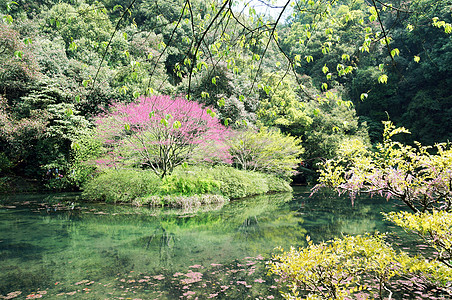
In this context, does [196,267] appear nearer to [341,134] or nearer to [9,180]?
[9,180]

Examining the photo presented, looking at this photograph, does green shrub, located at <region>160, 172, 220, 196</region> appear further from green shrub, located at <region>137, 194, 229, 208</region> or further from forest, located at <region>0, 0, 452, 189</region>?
forest, located at <region>0, 0, 452, 189</region>

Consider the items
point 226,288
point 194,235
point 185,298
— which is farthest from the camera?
point 194,235

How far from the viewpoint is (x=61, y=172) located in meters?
13.4

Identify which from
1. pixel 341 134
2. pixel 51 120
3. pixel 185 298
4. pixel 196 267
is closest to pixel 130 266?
pixel 196 267

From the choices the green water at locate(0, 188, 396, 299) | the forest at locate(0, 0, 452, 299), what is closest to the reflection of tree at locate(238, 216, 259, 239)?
the green water at locate(0, 188, 396, 299)

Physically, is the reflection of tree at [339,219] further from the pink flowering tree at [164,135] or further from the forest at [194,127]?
the pink flowering tree at [164,135]

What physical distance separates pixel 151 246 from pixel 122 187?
18.0ft

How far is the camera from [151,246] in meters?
4.99

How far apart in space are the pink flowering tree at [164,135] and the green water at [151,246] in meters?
2.44

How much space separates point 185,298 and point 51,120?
13.8 meters

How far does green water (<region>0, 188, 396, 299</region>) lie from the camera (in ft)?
10.8

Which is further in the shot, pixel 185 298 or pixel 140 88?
pixel 140 88

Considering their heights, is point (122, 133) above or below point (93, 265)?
above

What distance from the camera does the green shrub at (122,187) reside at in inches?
387
